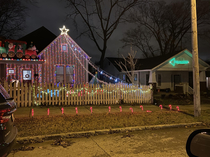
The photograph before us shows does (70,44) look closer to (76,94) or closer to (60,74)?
(60,74)

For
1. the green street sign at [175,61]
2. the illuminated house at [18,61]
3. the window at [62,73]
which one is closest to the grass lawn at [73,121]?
the illuminated house at [18,61]

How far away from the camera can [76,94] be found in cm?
1111

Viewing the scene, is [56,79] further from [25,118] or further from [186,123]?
[186,123]

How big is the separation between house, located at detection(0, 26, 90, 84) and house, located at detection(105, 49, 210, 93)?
8.30 m

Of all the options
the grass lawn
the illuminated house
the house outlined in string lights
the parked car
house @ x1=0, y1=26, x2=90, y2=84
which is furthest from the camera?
the house outlined in string lights

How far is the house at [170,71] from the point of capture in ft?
68.5

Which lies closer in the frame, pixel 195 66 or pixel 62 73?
pixel 195 66

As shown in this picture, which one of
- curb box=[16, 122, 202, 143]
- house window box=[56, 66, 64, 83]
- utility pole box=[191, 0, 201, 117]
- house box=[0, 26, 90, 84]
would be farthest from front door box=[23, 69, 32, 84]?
utility pole box=[191, 0, 201, 117]

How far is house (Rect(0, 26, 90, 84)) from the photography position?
14.4m

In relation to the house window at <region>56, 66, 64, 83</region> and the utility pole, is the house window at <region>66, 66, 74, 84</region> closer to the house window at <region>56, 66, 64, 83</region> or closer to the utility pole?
the house window at <region>56, 66, 64, 83</region>

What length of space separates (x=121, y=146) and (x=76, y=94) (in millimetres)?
6296

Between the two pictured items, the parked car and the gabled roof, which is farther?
the gabled roof

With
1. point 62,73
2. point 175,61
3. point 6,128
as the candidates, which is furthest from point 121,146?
point 175,61

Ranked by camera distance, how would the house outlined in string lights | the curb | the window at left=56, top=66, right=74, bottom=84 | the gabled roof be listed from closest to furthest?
the curb < the gabled roof < the house outlined in string lights < the window at left=56, top=66, right=74, bottom=84
